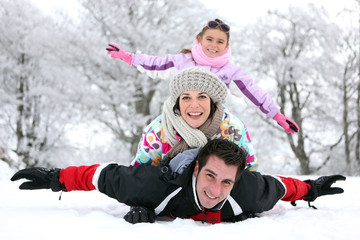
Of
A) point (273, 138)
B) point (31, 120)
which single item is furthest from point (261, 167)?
point (31, 120)

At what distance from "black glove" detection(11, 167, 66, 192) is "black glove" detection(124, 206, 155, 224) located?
1.77 ft

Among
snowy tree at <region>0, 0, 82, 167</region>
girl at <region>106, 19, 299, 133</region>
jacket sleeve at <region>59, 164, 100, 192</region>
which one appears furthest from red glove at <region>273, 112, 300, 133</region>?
snowy tree at <region>0, 0, 82, 167</region>

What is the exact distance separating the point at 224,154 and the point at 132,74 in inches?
244

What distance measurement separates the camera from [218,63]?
8.75 ft

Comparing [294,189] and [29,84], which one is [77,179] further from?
[29,84]

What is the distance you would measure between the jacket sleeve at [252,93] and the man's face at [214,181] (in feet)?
3.59

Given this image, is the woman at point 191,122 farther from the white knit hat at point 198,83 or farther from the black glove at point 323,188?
the black glove at point 323,188

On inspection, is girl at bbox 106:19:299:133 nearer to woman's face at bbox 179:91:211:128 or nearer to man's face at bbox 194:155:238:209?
woman's face at bbox 179:91:211:128

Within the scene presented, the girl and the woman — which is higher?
the girl

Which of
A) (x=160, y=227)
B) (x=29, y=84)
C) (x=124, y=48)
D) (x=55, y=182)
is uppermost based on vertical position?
(x=124, y=48)

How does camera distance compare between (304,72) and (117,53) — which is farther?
(304,72)

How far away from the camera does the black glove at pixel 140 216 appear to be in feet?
5.18

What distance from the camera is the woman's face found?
195cm

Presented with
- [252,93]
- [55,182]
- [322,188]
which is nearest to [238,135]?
[252,93]
